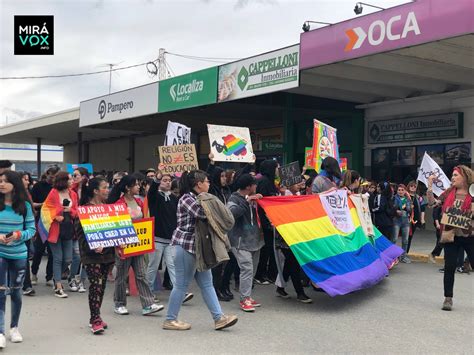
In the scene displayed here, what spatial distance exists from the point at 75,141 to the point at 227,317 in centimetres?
3446

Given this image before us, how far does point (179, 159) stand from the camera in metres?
8.45

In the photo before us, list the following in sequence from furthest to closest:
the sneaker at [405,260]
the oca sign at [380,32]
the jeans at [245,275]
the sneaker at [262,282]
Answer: the sneaker at [405,260]
the oca sign at [380,32]
the sneaker at [262,282]
the jeans at [245,275]

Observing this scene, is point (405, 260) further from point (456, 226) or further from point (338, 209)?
point (456, 226)

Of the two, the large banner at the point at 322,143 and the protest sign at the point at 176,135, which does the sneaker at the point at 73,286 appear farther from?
the large banner at the point at 322,143

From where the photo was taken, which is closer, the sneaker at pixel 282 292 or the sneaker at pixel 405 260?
the sneaker at pixel 282 292

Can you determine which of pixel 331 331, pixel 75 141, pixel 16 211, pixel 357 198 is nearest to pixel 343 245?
pixel 357 198

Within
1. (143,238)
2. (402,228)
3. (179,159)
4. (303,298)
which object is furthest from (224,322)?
(402,228)

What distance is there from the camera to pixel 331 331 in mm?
5637

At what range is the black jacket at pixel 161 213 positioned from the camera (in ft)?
23.3

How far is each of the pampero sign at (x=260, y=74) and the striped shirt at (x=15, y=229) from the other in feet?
27.5

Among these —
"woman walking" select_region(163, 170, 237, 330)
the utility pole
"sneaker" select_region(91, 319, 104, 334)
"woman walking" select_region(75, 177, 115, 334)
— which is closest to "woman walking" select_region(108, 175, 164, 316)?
"woman walking" select_region(75, 177, 115, 334)

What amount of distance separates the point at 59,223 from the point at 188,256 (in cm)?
269

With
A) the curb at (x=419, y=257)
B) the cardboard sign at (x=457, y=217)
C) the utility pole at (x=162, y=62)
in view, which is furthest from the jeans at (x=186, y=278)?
the utility pole at (x=162, y=62)

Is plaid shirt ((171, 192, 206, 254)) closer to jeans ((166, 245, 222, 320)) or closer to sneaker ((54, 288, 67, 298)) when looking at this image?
jeans ((166, 245, 222, 320))
